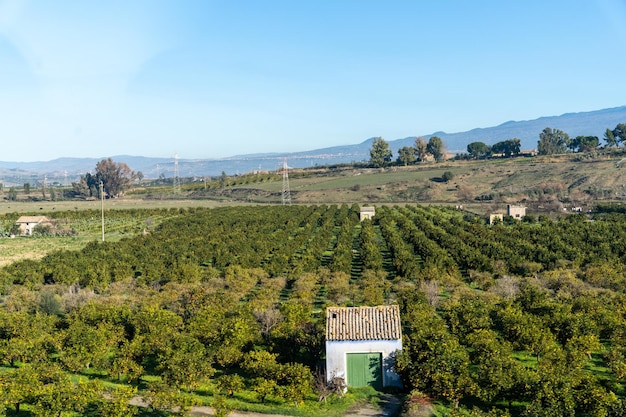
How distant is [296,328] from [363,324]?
4.08m

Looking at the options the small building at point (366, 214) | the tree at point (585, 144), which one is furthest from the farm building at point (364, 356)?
the tree at point (585, 144)

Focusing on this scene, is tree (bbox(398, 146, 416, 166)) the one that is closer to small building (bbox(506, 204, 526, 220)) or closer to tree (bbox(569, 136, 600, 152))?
tree (bbox(569, 136, 600, 152))

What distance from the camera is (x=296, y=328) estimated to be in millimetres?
26719

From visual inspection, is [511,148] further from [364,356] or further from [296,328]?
[364,356]

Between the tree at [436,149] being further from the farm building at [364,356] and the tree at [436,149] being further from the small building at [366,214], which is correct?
the farm building at [364,356]

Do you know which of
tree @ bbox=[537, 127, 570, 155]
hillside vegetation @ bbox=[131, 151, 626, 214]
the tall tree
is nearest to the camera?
hillside vegetation @ bbox=[131, 151, 626, 214]

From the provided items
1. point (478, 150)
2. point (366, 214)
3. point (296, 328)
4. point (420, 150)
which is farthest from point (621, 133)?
point (296, 328)

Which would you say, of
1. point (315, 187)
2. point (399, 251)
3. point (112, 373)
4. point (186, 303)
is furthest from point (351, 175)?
point (112, 373)

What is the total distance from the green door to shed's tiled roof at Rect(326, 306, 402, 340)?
2.43ft

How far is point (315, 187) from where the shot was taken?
154 meters

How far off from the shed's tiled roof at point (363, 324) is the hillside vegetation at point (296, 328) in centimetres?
101

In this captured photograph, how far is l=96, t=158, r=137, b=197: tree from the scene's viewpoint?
16600 centimetres

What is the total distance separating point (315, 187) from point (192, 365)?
438ft

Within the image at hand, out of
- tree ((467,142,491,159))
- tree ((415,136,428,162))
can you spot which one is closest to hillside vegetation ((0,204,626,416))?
tree ((415,136,428,162))
